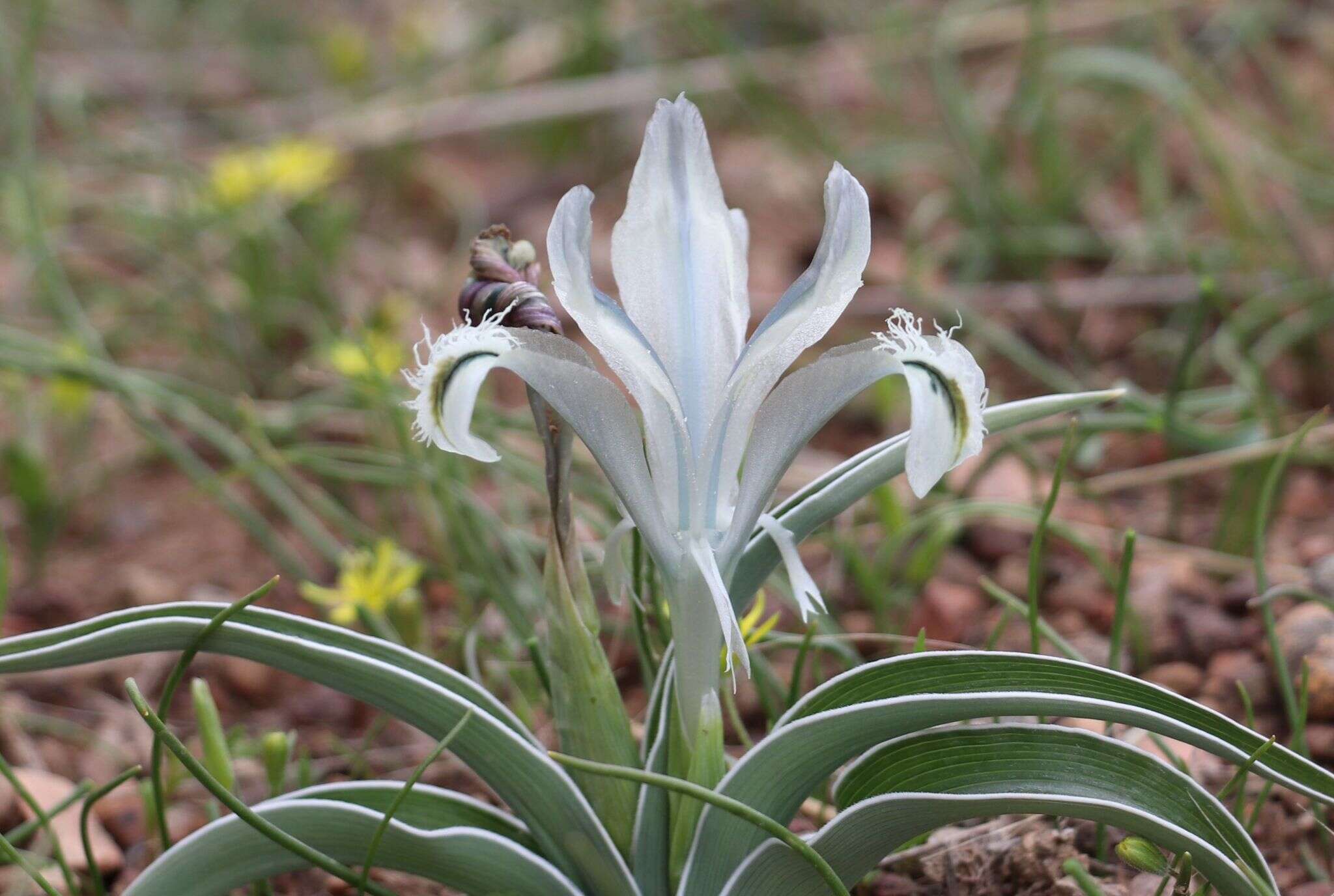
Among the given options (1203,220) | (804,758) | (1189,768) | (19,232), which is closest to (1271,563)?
(1189,768)

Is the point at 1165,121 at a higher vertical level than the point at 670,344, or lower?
higher

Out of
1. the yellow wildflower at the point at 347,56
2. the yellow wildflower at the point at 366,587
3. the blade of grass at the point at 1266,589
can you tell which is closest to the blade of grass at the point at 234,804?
the yellow wildflower at the point at 366,587

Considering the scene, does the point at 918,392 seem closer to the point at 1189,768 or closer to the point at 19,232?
the point at 1189,768

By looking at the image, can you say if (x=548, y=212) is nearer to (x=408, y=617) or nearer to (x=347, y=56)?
(x=347, y=56)

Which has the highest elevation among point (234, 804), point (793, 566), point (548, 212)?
point (548, 212)

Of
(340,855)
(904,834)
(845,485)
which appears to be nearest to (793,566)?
(845,485)

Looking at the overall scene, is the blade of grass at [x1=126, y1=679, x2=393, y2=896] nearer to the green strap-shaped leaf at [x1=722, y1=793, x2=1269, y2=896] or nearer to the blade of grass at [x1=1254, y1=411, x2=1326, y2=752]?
the green strap-shaped leaf at [x1=722, y1=793, x2=1269, y2=896]
